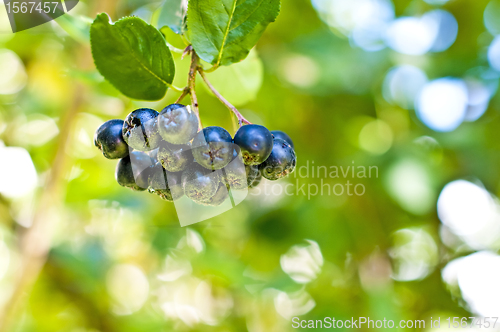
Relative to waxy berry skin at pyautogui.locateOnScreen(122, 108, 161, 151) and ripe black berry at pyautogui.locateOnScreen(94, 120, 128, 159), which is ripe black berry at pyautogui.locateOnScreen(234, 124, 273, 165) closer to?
waxy berry skin at pyautogui.locateOnScreen(122, 108, 161, 151)

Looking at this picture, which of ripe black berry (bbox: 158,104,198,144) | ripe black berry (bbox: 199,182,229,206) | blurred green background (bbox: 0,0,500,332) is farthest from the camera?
blurred green background (bbox: 0,0,500,332)

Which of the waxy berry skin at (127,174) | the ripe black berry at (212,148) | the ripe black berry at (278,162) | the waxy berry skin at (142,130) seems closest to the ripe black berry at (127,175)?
the waxy berry skin at (127,174)

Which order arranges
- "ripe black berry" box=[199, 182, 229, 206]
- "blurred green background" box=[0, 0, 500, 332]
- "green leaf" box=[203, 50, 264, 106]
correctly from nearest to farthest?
"ripe black berry" box=[199, 182, 229, 206] → "green leaf" box=[203, 50, 264, 106] → "blurred green background" box=[0, 0, 500, 332]

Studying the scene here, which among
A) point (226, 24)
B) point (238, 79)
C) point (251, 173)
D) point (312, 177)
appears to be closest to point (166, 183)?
point (251, 173)

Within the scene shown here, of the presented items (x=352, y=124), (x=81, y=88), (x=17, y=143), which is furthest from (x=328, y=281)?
(x=17, y=143)

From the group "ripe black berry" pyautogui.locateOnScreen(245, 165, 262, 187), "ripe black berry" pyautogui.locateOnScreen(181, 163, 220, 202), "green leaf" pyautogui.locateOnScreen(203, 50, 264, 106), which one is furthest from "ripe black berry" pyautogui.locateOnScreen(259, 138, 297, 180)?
"green leaf" pyautogui.locateOnScreen(203, 50, 264, 106)

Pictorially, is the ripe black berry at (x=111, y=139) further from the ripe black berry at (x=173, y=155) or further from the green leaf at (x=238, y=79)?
the green leaf at (x=238, y=79)

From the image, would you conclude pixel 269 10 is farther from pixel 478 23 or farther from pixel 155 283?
pixel 155 283
